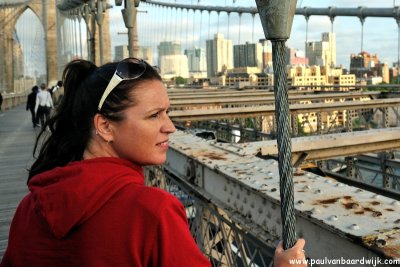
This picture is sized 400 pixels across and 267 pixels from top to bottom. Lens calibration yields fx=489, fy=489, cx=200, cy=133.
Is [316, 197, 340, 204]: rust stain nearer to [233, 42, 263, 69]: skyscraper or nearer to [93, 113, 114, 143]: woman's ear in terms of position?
[93, 113, 114, 143]: woman's ear

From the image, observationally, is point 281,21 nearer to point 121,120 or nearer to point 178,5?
point 121,120

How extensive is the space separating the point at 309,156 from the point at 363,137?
412 millimetres

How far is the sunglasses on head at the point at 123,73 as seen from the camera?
1.17m

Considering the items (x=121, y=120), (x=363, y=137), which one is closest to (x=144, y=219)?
(x=121, y=120)

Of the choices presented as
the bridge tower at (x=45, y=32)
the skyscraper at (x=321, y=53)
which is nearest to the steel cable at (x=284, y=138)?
the bridge tower at (x=45, y=32)

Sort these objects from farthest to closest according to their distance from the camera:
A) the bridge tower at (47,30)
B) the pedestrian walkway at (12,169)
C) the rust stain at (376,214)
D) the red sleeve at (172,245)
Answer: the bridge tower at (47,30) → the pedestrian walkway at (12,169) → the rust stain at (376,214) → the red sleeve at (172,245)

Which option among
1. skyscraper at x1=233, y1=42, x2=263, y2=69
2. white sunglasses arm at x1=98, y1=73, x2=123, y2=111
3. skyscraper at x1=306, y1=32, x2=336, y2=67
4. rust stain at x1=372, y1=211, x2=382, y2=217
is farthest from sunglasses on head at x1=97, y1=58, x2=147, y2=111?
skyscraper at x1=306, y1=32, x2=336, y2=67

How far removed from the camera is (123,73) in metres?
1.18

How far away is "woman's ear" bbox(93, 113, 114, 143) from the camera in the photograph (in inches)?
46.5

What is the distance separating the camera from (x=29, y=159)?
7.98 metres

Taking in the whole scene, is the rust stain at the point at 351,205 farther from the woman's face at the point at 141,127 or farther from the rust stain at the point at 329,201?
the woman's face at the point at 141,127

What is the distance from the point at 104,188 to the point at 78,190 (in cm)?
6

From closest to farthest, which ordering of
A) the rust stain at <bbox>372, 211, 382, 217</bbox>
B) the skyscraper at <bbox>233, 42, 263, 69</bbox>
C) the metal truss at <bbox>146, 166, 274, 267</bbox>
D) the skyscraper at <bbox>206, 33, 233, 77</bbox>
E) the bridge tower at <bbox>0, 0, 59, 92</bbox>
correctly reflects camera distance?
the rust stain at <bbox>372, 211, 382, 217</bbox> → the metal truss at <bbox>146, 166, 274, 267</bbox> → the bridge tower at <bbox>0, 0, 59, 92</bbox> → the skyscraper at <bbox>233, 42, 263, 69</bbox> → the skyscraper at <bbox>206, 33, 233, 77</bbox>

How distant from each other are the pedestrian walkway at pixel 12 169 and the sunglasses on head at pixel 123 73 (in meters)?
0.93
